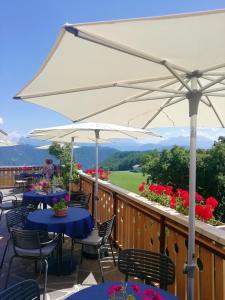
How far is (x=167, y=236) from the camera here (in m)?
3.52

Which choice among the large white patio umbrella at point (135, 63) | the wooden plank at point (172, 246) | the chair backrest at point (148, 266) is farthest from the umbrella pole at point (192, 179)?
the wooden plank at point (172, 246)

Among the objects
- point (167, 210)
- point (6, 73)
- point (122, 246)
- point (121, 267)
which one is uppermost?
point (6, 73)

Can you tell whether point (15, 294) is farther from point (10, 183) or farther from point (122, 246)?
point (10, 183)

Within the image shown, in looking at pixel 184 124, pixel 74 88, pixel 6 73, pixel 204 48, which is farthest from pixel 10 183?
pixel 204 48

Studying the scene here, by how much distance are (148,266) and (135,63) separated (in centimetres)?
189

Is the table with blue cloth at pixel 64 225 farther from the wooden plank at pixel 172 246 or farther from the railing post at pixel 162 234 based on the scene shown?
the wooden plank at pixel 172 246

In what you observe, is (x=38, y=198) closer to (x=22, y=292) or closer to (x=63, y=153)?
(x=22, y=292)

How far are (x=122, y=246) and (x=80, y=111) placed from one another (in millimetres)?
2844

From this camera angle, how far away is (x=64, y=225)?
14.3 feet

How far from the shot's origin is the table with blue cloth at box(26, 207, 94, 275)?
14.2 feet

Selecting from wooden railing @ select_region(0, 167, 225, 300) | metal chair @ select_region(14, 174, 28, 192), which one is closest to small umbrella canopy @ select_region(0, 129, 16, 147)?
metal chair @ select_region(14, 174, 28, 192)

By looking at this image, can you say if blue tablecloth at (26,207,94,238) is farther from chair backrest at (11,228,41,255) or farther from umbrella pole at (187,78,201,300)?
umbrella pole at (187,78,201,300)

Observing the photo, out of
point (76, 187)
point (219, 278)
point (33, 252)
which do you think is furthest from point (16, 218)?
point (76, 187)

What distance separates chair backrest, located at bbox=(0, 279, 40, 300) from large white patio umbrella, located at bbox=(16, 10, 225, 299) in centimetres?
116
